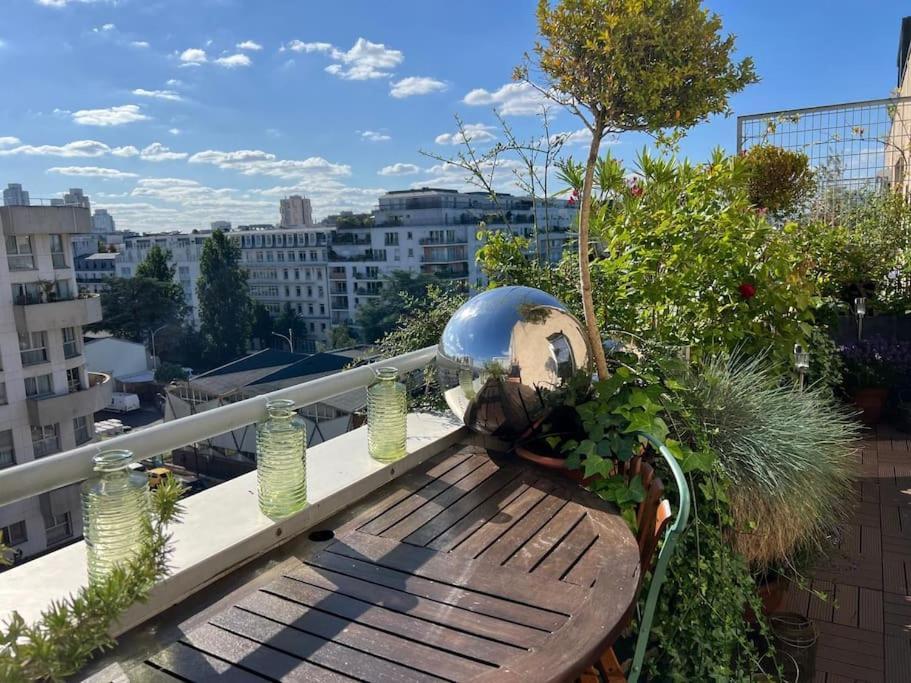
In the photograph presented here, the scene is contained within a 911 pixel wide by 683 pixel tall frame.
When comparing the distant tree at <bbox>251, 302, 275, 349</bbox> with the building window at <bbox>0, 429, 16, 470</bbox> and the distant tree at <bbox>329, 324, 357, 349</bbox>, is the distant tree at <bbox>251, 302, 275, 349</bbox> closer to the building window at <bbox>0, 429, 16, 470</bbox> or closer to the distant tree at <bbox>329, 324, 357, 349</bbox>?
the distant tree at <bbox>329, 324, 357, 349</bbox>

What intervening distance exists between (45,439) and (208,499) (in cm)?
2152

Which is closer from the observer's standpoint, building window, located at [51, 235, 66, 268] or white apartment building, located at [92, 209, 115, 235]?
building window, located at [51, 235, 66, 268]

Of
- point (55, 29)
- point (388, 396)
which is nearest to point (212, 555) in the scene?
point (388, 396)

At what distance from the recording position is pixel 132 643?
109cm

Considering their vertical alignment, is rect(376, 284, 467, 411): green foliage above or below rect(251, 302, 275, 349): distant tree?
above

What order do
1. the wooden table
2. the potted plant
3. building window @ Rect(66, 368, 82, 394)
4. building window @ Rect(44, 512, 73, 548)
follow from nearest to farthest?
the wooden table < the potted plant < building window @ Rect(44, 512, 73, 548) < building window @ Rect(66, 368, 82, 394)

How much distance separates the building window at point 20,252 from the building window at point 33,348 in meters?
2.13

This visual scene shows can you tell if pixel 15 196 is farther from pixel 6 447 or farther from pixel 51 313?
pixel 6 447

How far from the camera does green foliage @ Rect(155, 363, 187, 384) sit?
114 feet

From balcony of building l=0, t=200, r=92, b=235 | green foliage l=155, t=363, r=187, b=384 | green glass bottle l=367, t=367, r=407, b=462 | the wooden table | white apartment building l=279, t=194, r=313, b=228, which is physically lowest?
green foliage l=155, t=363, r=187, b=384

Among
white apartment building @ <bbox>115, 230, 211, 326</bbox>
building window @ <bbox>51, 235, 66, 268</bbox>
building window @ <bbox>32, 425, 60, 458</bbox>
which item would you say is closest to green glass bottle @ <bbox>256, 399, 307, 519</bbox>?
building window @ <bbox>51, 235, 66, 268</bbox>

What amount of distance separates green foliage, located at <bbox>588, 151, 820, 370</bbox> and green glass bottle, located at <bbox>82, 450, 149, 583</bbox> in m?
2.07

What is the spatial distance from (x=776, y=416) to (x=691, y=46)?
4.22ft

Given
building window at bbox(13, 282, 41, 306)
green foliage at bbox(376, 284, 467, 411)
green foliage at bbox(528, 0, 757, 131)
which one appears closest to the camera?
green foliage at bbox(528, 0, 757, 131)
